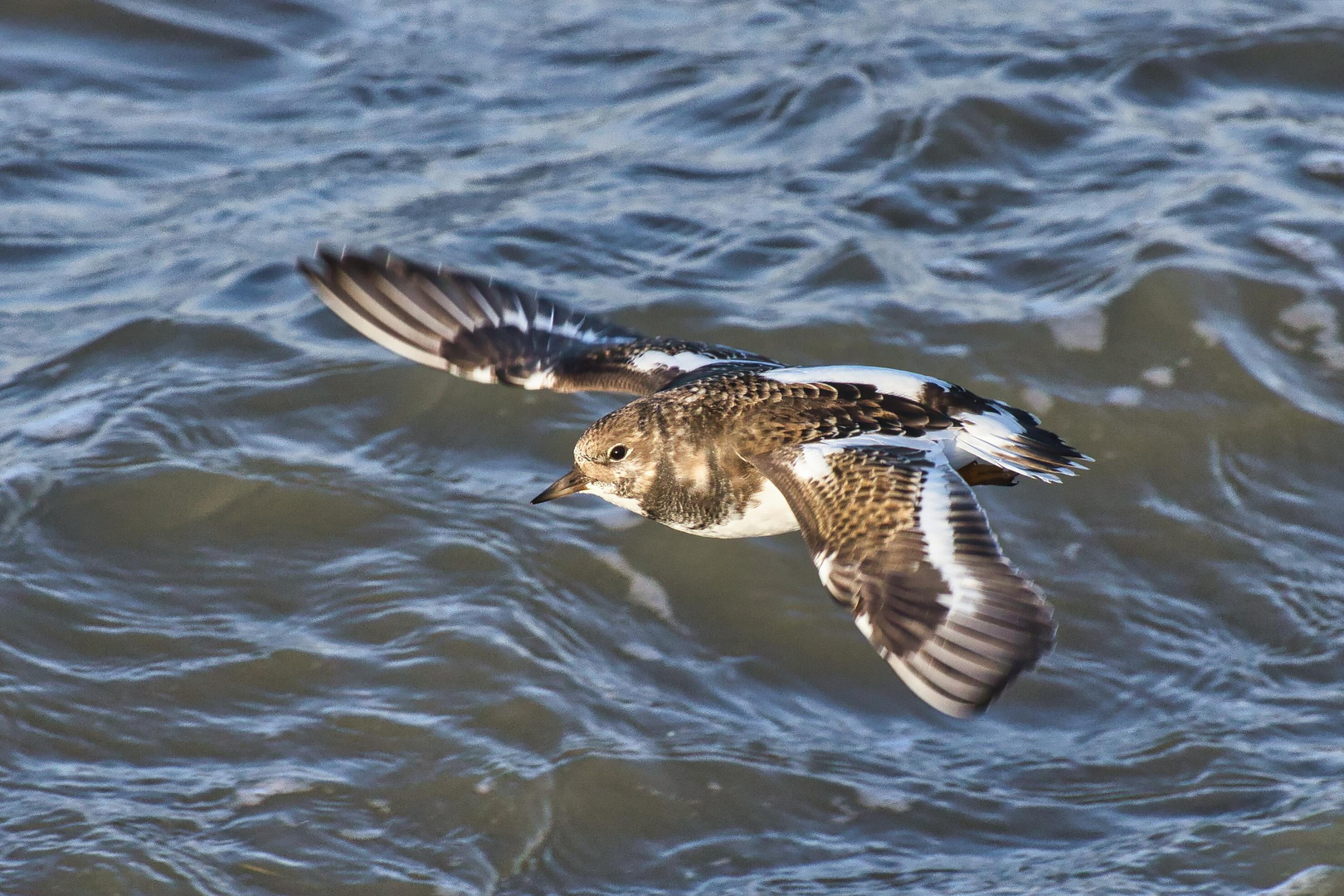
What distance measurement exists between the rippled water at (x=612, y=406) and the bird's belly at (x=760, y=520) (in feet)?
2.56

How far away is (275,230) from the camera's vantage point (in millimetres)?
7500

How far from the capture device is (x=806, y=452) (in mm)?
4125

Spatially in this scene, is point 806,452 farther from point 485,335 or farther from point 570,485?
point 485,335

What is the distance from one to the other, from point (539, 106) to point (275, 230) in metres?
1.88

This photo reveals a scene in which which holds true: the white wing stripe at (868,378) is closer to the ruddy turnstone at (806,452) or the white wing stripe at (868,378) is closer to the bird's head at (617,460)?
the ruddy turnstone at (806,452)

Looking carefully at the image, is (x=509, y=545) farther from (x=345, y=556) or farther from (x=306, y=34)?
(x=306, y=34)

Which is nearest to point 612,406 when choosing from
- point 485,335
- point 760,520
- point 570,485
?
point 485,335

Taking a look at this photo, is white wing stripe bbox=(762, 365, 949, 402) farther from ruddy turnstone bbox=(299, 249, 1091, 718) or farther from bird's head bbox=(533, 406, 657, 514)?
bird's head bbox=(533, 406, 657, 514)

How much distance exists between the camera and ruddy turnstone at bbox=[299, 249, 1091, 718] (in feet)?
11.5

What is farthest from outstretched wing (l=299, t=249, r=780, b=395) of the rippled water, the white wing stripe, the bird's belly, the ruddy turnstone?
the rippled water

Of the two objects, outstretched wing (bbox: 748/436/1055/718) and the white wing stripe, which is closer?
outstretched wing (bbox: 748/436/1055/718)

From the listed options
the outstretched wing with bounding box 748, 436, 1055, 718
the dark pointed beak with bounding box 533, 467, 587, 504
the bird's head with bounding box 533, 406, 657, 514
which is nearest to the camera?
the outstretched wing with bounding box 748, 436, 1055, 718

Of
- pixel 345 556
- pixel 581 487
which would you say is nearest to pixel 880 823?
pixel 581 487

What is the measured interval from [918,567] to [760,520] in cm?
83
